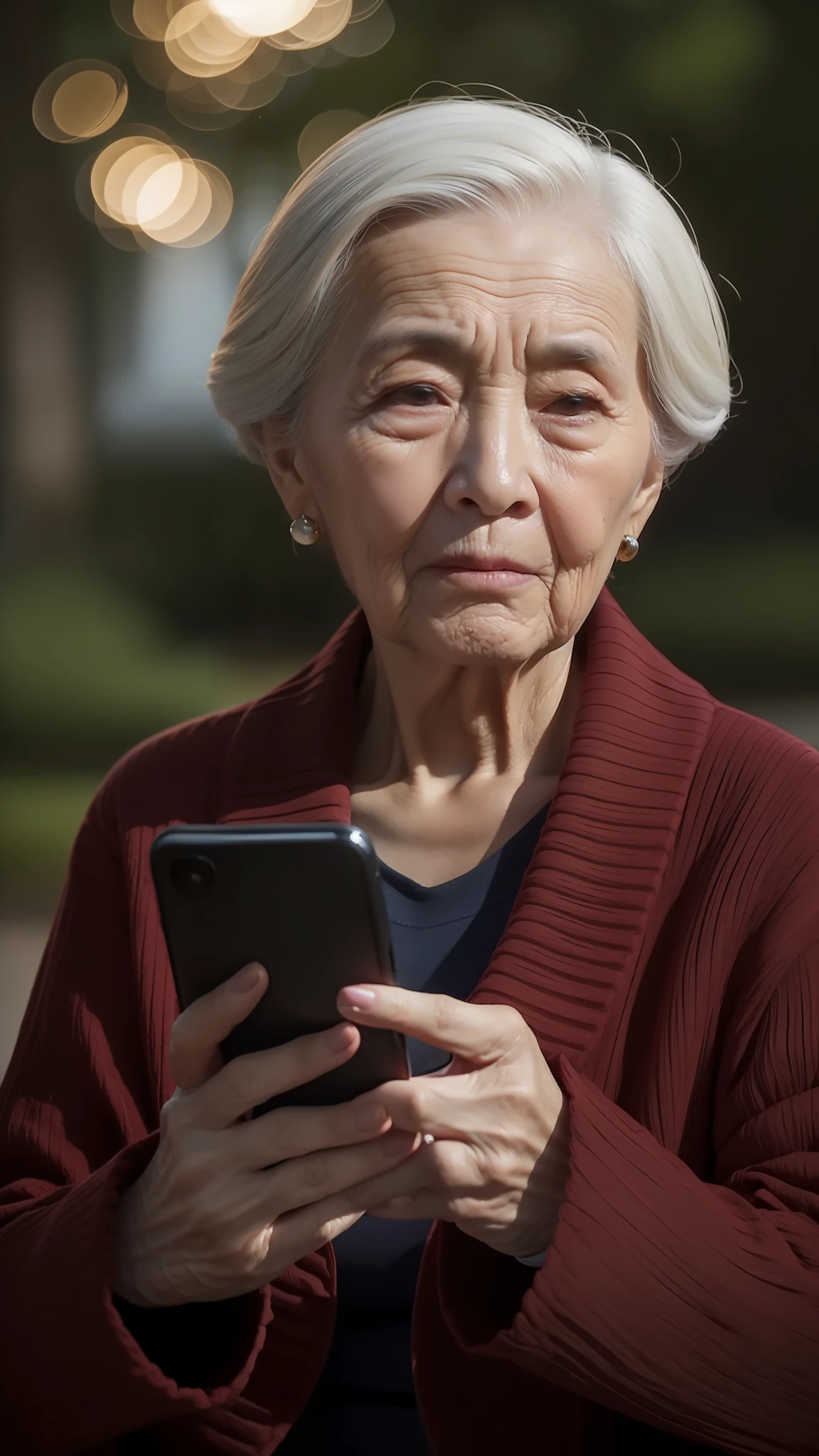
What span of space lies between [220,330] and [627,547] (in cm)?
231

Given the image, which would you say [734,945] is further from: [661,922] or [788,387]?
[788,387]

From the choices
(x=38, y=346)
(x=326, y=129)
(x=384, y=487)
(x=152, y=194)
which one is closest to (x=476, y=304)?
(x=384, y=487)

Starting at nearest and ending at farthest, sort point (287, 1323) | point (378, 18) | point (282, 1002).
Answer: point (282, 1002) → point (287, 1323) → point (378, 18)

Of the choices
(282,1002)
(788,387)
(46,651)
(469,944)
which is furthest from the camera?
(46,651)

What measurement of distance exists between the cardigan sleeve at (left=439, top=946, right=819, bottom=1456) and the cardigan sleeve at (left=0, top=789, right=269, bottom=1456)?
0.74 feet

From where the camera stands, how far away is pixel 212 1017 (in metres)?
0.83

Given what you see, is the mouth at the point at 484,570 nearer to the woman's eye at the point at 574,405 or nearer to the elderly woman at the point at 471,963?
the elderly woman at the point at 471,963

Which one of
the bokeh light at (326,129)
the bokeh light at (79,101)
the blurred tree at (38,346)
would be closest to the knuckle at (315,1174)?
the bokeh light at (326,129)

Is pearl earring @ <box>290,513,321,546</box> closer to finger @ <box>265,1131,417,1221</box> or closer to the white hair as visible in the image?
the white hair

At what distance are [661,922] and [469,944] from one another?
163mm

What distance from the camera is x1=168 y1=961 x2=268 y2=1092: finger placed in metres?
0.83

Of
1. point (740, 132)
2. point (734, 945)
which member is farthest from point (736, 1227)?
point (740, 132)

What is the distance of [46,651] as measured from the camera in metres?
3.62

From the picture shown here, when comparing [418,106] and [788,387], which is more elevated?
[788,387]
